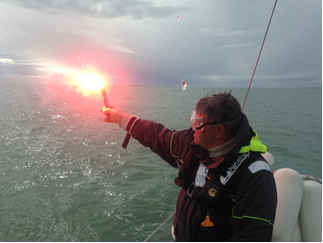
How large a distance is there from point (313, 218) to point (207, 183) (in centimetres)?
202

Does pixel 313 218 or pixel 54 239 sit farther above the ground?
pixel 313 218

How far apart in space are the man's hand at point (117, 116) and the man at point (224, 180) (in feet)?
2.68

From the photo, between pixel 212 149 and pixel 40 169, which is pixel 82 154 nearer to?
pixel 40 169

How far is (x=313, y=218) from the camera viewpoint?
115 inches

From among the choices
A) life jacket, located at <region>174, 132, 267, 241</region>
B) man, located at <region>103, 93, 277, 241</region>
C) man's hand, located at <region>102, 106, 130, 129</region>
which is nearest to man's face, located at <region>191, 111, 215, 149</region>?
man, located at <region>103, 93, 277, 241</region>

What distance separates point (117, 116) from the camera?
8.71ft

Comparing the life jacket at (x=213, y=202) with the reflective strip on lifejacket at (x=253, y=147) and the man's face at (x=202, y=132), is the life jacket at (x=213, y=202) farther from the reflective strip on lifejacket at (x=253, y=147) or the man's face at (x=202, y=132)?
the man's face at (x=202, y=132)

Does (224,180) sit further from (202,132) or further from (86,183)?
(86,183)

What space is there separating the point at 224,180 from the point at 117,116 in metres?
1.47

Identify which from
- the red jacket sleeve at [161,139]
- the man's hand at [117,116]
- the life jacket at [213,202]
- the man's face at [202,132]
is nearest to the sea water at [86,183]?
the man's face at [202,132]

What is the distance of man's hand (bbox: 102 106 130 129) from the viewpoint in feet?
8.57

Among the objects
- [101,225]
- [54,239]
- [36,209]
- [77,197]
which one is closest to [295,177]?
[101,225]

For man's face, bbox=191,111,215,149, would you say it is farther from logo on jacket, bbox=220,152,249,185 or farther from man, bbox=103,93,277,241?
logo on jacket, bbox=220,152,249,185

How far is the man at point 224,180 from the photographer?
5.87 feet
